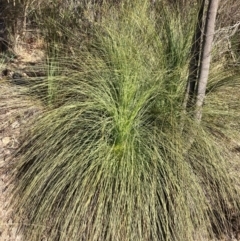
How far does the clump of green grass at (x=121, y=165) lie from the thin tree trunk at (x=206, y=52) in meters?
0.13

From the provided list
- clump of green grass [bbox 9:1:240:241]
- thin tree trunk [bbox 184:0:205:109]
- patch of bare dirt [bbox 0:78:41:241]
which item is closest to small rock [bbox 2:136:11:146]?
patch of bare dirt [bbox 0:78:41:241]

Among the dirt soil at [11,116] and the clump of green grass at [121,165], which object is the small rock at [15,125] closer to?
the dirt soil at [11,116]

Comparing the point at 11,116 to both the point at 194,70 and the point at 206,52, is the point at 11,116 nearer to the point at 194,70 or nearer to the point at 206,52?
the point at 194,70

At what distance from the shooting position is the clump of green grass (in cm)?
194

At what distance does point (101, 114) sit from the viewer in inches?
88.8

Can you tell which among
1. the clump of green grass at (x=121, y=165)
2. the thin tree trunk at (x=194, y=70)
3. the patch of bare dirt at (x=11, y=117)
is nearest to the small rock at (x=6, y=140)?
the patch of bare dirt at (x=11, y=117)

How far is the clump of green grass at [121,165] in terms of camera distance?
6.37 feet

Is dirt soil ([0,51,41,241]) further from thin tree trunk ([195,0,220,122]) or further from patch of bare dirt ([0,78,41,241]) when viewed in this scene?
thin tree trunk ([195,0,220,122])

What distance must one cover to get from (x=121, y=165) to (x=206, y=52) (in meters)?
0.79

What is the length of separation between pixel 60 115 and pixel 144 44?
2.73ft

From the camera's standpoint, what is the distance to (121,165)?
198 cm

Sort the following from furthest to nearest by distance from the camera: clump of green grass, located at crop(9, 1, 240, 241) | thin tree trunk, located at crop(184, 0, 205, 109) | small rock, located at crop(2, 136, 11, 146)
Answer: small rock, located at crop(2, 136, 11, 146), thin tree trunk, located at crop(184, 0, 205, 109), clump of green grass, located at crop(9, 1, 240, 241)

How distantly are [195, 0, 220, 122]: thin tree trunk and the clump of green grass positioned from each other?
0.42 ft

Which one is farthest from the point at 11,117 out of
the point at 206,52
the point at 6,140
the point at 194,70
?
the point at 206,52
